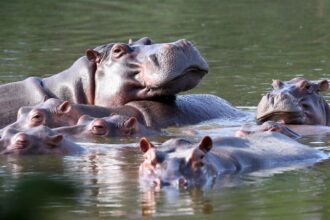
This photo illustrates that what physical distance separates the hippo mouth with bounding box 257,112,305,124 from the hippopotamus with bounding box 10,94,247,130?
0.93 metres

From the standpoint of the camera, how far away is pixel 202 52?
13.2 metres

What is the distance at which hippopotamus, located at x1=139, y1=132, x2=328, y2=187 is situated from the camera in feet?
13.7

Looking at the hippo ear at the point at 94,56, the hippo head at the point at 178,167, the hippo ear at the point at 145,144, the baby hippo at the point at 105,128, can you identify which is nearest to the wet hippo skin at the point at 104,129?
the baby hippo at the point at 105,128

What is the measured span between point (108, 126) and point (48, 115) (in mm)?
654

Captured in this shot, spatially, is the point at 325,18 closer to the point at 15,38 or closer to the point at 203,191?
the point at 15,38

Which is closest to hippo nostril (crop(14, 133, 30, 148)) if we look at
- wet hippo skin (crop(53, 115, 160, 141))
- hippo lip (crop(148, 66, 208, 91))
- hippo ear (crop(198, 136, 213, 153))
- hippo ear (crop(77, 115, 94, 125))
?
wet hippo skin (crop(53, 115, 160, 141))

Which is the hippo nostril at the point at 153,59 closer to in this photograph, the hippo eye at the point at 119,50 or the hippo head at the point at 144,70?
the hippo head at the point at 144,70

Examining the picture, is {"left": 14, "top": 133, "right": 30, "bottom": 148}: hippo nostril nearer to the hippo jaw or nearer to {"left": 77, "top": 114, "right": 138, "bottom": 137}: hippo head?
{"left": 77, "top": 114, "right": 138, "bottom": 137}: hippo head

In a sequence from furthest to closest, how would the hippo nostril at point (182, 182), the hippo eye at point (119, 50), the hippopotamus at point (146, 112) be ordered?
the hippo eye at point (119, 50), the hippopotamus at point (146, 112), the hippo nostril at point (182, 182)

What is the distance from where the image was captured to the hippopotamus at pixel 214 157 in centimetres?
419

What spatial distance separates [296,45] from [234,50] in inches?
48.2

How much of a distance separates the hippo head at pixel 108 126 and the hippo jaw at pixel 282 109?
1.18 meters

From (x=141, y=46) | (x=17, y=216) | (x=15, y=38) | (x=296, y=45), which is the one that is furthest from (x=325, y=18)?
(x=17, y=216)

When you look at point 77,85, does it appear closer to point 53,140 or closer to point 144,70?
point 144,70
